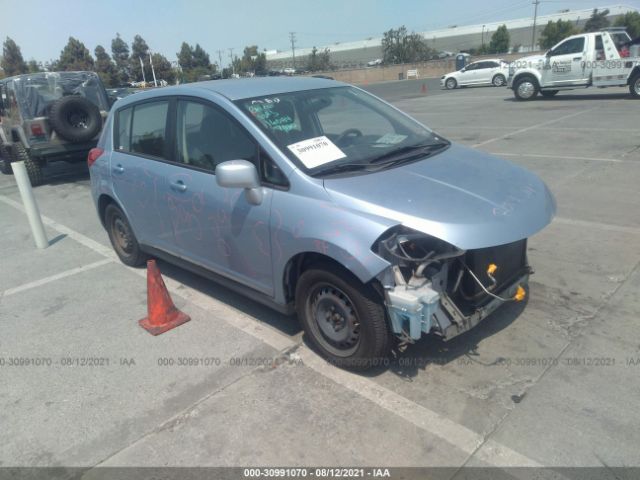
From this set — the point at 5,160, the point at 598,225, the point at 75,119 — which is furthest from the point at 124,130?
the point at 5,160

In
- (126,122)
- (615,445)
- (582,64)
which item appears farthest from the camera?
(582,64)

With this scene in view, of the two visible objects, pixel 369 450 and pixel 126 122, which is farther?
pixel 126 122

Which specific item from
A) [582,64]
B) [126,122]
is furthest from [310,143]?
[582,64]

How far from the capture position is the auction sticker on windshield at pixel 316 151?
10.9 feet

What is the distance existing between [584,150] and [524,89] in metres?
9.95

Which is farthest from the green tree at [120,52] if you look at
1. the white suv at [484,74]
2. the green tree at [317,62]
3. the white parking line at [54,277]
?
the white parking line at [54,277]

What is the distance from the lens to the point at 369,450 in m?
2.64

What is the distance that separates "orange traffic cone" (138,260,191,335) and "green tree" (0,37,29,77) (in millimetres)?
82688

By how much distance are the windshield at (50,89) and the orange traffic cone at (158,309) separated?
799cm

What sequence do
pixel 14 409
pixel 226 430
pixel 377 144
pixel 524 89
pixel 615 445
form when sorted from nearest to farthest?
pixel 615 445
pixel 226 430
pixel 14 409
pixel 377 144
pixel 524 89

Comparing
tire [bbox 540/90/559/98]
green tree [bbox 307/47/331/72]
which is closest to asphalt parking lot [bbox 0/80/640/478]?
tire [bbox 540/90/559/98]

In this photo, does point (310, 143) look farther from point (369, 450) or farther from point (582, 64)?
point (582, 64)

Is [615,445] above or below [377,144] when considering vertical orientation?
below

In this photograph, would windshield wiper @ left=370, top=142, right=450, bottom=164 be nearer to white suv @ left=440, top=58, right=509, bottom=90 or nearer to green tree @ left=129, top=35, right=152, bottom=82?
white suv @ left=440, top=58, right=509, bottom=90
